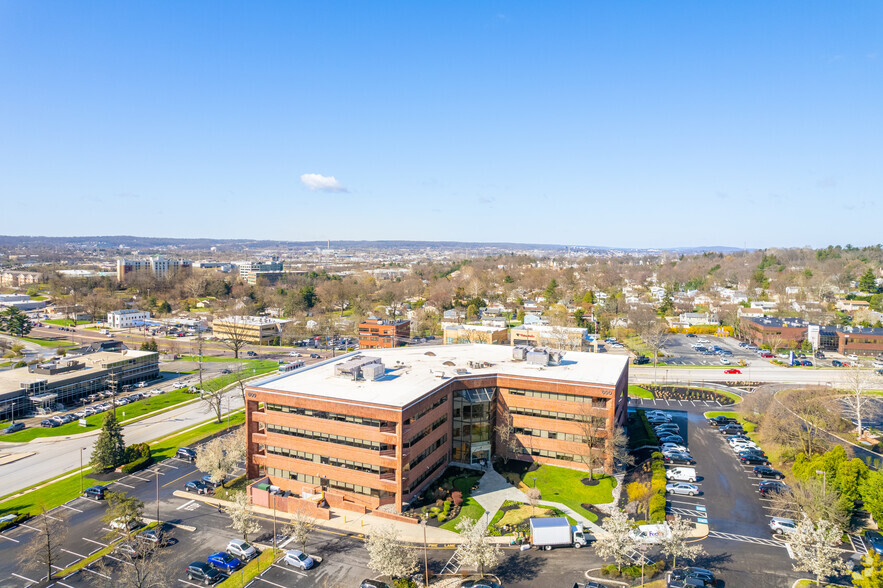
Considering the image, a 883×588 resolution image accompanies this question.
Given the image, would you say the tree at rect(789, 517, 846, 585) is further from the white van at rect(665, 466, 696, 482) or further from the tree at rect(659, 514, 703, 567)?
the white van at rect(665, 466, 696, 482)

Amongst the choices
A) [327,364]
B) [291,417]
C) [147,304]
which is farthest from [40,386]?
[147,304]

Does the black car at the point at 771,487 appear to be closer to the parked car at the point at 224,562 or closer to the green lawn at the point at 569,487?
the green lawn at the point at 569,487

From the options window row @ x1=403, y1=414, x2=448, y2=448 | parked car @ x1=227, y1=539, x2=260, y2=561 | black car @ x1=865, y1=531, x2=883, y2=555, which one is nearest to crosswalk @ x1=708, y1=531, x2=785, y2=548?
black car @ x1=865, y1=531, x2=883, y2=555

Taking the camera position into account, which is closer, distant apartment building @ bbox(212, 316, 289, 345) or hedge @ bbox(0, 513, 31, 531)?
hedge @ bbox(0, 513, 31, 531)

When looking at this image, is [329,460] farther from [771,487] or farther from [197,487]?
[771,487]

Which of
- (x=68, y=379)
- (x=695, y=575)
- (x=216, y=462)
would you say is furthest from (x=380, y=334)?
(x=695, y=575)

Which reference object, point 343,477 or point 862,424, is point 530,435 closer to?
point 343,477

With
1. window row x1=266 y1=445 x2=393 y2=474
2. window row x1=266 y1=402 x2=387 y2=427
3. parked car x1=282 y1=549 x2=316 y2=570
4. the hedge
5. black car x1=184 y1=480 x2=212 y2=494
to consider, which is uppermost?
window row x1=266 y1=402 x2=387 y2=427

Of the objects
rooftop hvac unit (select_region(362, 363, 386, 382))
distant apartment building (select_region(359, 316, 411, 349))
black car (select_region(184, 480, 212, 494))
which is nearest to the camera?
black car (select_region(184, 480, 212, 494))
